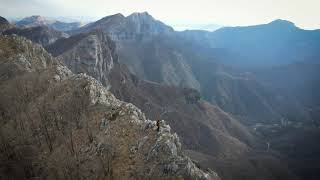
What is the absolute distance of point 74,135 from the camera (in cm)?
8312

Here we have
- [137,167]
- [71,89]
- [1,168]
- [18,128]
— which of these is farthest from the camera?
[71,89]

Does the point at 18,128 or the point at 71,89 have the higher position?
the point at 71,89

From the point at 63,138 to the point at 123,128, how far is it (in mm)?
14533

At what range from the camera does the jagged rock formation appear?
232 feet

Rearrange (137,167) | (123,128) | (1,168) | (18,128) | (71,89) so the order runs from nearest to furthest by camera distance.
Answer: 1. (137,167)
2. (1,168)
3. (123,128)
4. (18,128)
5. (71,89)

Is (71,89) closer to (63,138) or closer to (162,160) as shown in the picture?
(63,138)

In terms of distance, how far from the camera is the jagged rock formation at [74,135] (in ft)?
232

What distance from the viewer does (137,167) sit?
228 feet

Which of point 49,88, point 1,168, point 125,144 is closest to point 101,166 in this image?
point 125,144

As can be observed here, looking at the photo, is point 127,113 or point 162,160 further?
point 127,113

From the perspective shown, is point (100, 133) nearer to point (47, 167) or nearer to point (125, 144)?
point (125, 144)

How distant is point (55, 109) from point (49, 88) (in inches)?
493

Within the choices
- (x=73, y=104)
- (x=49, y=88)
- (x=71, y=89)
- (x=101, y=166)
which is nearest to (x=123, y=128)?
(x=101, y=166)

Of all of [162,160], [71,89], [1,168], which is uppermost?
[71,89]
